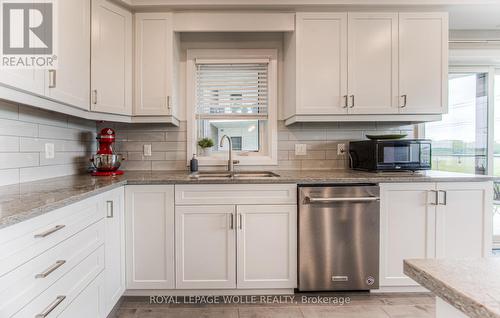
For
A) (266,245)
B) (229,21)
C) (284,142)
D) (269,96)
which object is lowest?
(266,245)

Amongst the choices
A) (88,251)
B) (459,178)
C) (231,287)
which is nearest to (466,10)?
(459,178)

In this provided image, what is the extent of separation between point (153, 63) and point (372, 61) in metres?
1.83

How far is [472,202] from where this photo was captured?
198 cm

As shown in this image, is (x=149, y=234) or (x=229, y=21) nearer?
(x=149, y=234)

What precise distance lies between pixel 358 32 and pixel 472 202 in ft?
5.18

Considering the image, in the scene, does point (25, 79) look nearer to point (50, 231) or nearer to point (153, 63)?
point (50, 231)

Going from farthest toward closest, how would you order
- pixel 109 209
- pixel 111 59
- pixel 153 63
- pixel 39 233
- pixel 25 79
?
1. pixel 153 63
2. pixel 111 59
3. pixel 109 209
4. pixel 25 79
5. pixel 39 233

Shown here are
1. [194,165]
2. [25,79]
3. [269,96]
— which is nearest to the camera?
[25,79]

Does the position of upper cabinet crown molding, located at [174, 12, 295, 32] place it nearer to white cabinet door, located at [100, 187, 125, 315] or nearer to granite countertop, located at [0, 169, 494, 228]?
granite countertop, located at [0, 169, 494, 228]

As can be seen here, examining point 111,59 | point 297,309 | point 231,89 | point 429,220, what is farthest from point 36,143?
point 429,220

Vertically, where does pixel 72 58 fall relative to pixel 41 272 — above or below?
above

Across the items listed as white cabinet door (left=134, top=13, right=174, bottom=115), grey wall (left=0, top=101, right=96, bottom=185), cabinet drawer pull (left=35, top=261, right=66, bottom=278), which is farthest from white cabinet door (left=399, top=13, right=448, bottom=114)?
grey wall (left=0, top=101, right=96, bottom=185)

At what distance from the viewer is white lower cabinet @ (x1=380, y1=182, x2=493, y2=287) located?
1.97 meters

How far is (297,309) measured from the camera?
1.88m
